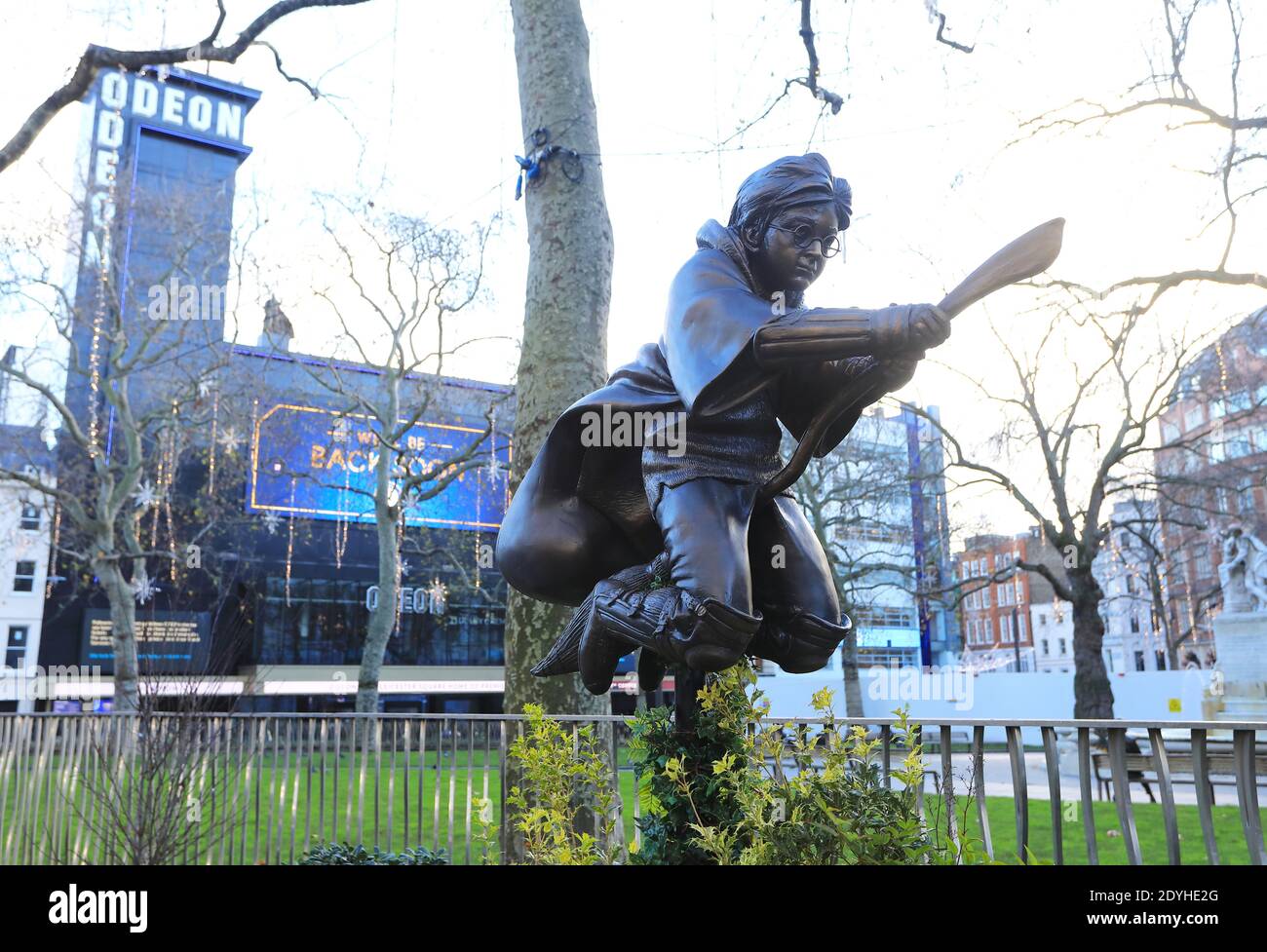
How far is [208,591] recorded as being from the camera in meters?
39.3

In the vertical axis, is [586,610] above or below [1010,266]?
below

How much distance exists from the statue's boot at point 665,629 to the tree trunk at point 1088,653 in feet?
57.9

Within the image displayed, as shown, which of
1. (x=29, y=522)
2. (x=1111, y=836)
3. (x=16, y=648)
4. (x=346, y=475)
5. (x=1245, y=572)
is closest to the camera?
(x=1111, y=836)

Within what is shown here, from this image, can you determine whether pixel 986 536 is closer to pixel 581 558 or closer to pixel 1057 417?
pixel 1057 417

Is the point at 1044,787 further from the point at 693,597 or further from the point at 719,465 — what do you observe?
the point at 693,597

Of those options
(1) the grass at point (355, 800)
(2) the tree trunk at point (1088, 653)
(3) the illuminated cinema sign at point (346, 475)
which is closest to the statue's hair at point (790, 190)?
(1) the grass at point (355, 800)

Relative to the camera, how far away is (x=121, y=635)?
1980 cm

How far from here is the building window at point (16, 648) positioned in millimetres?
37031

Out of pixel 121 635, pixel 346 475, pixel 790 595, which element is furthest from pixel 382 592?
pixel 790 595

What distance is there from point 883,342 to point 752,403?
1.42 ft

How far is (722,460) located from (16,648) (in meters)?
43.2

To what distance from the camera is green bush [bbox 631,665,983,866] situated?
6.80ft
